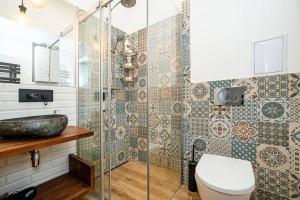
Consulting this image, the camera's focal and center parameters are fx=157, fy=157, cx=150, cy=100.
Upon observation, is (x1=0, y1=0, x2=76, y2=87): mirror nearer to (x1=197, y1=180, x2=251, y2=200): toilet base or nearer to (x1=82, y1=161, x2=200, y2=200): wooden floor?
(x1=82, y1=161, x2=200, y2=200): wooden floor

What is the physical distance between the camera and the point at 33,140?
0.95 m

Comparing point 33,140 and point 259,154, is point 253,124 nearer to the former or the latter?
point 259,154

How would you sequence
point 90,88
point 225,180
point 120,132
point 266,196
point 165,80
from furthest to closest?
point 120,132 → point 165,80 → point 90,88 → point 266,196 → point 225,180

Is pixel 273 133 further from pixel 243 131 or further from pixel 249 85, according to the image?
pixel 249 85

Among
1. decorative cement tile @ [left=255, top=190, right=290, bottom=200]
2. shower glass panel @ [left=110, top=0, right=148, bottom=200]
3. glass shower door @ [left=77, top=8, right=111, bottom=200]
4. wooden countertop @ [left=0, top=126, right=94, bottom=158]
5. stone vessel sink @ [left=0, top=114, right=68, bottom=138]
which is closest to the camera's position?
wooden countertop @ [left=0, top=126, right=94, bottom=158]

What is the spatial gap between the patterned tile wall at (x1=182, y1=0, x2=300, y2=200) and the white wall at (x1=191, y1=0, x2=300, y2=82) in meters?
0.11

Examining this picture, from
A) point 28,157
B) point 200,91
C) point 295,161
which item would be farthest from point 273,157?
point 28,157

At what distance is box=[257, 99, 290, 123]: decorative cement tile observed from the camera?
1.22 meters

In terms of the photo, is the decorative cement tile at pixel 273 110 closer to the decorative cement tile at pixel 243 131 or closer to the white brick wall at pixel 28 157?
the decorative cement tile at pixel 243 131

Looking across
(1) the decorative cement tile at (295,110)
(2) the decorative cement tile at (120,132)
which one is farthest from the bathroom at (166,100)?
(2) the decorative cement tile at (120,132)

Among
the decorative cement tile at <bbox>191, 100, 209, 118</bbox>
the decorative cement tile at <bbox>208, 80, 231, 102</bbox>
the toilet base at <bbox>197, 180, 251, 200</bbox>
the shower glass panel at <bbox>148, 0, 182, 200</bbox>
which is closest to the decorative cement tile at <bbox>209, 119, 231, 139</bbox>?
the decorative cement tile at <bbox>191, 100, 209, 118</bbox>

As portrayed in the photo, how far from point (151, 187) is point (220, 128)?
0.89 metres

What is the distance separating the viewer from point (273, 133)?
1.27m

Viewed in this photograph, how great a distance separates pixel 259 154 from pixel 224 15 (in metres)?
1.29
